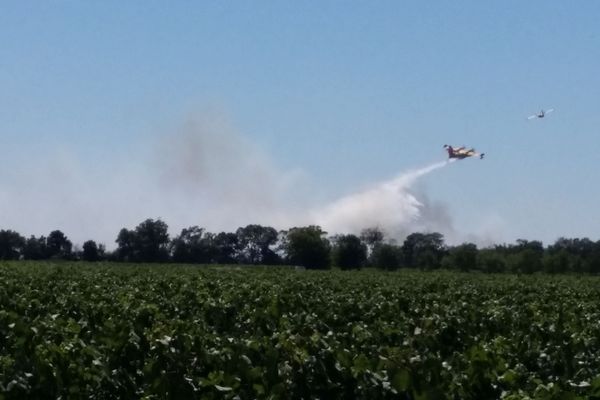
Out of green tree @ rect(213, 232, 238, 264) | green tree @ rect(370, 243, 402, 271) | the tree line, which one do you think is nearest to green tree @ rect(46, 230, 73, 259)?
the tree line

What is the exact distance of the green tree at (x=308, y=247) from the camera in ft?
452

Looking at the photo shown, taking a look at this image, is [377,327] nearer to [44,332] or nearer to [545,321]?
[545,321]

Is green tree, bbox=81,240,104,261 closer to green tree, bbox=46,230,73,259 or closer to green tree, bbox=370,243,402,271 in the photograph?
green tree, bbox=46,230,73,259

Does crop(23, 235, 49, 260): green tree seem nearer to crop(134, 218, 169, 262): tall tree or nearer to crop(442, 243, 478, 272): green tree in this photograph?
crop(134, 218, 169, 262): tall tree

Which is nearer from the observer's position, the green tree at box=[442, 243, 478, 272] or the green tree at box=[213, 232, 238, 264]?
the green tree at box=[442, 243, 478, 272]

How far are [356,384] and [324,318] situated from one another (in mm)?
11462

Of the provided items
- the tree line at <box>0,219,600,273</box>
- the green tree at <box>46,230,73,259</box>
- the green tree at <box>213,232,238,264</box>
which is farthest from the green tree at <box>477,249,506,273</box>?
the green tree at <box>46,230,73,259</box>

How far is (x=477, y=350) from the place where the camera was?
9.64 m

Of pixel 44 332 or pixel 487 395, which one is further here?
pixel 44 332

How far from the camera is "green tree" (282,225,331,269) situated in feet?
452

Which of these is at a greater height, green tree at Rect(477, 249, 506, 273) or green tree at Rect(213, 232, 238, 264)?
green tree at Rect(213, 232, 238, 264)

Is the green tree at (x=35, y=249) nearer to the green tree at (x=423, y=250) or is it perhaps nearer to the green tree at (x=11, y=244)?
the green tree at (x=11, y=244)

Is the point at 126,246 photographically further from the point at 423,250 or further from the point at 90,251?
the point at 423,250

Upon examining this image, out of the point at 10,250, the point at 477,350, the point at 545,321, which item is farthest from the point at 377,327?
the point at 10,250
